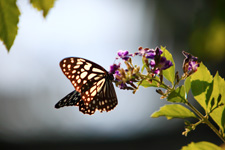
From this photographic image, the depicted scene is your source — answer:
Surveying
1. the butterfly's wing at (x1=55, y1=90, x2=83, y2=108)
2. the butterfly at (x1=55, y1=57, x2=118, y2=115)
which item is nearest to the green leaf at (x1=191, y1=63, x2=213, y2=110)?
the butterfly at (x1=55, y1=57, x2=118, y2=115)

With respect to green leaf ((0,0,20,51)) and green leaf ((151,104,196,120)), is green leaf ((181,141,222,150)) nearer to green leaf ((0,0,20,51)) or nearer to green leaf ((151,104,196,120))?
green leaf ((151,104,196,120))

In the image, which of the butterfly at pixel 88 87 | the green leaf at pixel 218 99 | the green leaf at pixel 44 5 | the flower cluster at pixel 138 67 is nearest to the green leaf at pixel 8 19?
the green leaf at pixel 44 5

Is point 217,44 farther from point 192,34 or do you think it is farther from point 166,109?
point 166,109

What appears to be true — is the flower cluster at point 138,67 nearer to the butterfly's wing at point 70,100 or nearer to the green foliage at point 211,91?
the green foliage at point 211,91

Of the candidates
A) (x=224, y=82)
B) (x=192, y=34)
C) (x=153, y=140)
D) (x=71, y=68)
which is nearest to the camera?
(x=224, y=82)

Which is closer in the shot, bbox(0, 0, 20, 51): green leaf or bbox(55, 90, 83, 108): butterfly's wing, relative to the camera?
bbox(0, 0, 20, 51): green leaf

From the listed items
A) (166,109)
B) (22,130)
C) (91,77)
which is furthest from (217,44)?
(22,130)

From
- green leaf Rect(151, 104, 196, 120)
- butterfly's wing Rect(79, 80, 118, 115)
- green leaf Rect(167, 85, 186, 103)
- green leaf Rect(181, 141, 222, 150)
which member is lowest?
green leaf Rect(181, 141, 222, 150)
